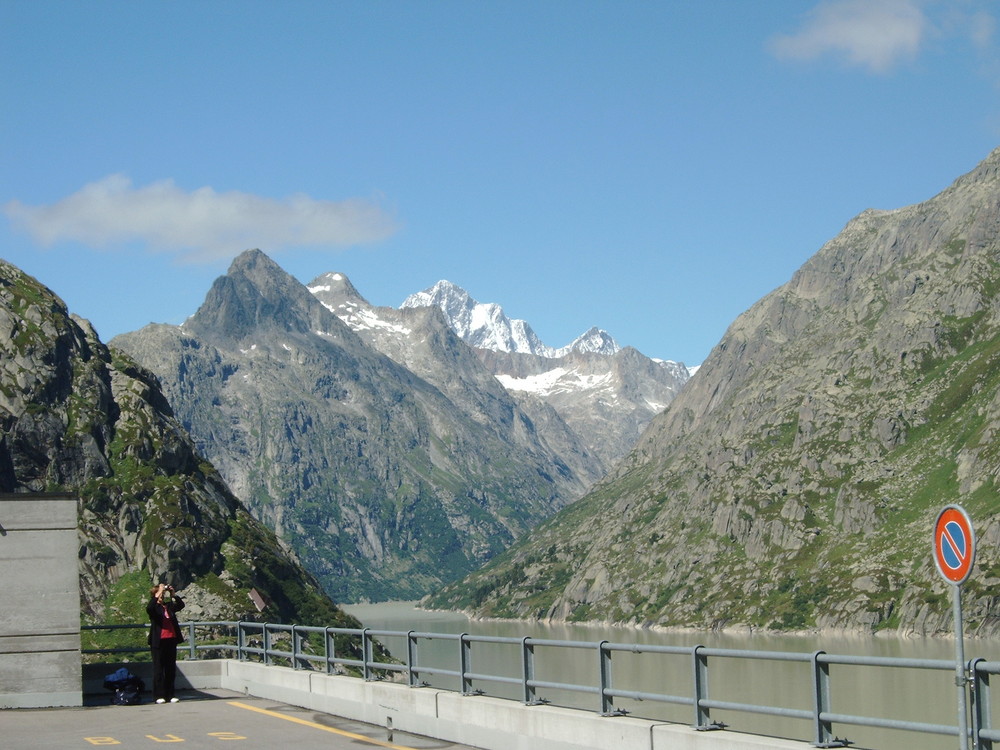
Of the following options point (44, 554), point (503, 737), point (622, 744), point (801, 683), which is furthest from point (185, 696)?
point (801, 683)

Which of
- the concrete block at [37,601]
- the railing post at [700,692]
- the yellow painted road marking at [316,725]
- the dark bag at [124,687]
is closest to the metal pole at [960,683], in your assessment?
the railing post at [700,692]

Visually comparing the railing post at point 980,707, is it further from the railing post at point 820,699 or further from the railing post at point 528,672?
the railing post at point 528,672

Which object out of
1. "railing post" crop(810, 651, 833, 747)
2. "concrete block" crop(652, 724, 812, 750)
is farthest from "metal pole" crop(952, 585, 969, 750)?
"concrete block" crop(652, 724, 812, 750)

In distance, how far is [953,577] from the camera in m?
15.1

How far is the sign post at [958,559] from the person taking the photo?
47.3 ft

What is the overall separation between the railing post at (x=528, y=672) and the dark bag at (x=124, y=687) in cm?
1292

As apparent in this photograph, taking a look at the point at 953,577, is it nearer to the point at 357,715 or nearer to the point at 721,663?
the point at 357,715

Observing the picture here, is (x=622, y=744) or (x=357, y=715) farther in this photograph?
(x=357, y=715)

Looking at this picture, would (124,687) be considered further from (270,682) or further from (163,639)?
(270,682)

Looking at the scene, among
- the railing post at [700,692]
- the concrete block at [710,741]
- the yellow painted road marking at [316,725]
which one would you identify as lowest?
the yellow painted road marking at [316,725]

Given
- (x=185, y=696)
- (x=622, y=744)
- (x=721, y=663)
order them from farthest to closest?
(x=721, y=663) < (x=185, y=696) < (x=622, y=744)

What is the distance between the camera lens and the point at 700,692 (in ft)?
60.8

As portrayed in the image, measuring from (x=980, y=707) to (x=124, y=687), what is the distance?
22.7m

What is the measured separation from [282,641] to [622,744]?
446ft
